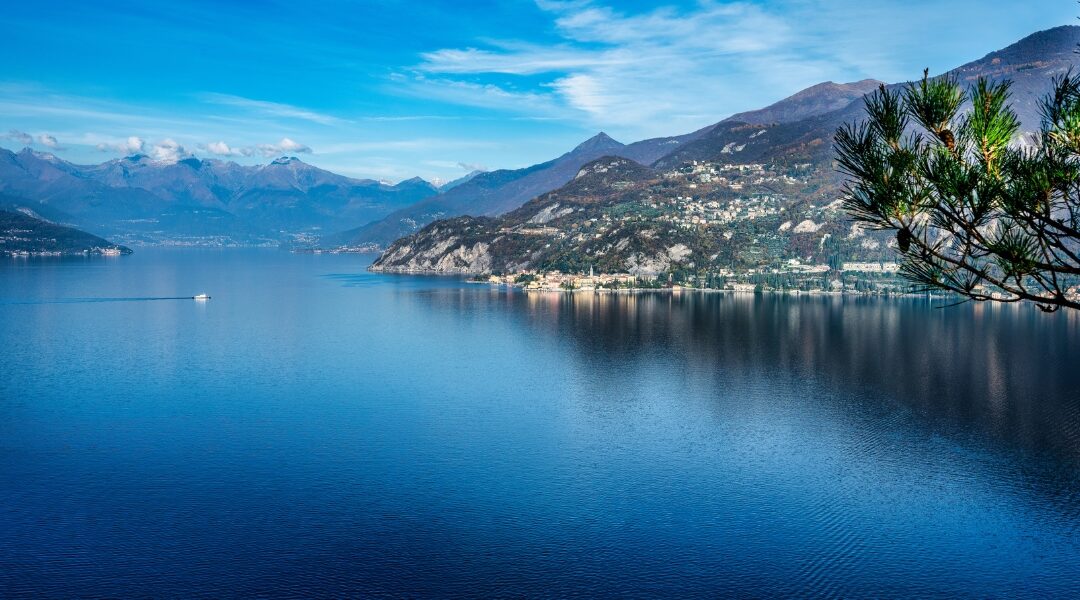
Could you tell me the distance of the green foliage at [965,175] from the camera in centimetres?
760

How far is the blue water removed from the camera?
80.5 ft

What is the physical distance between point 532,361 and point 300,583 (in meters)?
39.3

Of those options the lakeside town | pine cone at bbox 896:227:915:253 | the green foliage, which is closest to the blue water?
the green foliage

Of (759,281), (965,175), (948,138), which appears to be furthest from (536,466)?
(759,281)

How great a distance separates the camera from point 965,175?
787cm

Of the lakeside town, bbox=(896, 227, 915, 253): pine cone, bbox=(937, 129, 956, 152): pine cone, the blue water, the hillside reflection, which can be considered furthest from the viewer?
the lakeside town

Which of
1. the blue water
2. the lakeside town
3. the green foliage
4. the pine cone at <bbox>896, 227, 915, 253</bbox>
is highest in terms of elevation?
the green foliage

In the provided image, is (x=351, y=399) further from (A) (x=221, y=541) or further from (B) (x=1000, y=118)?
(B) (x=1000, y=118)

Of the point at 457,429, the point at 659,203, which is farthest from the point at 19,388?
the point at 659,203

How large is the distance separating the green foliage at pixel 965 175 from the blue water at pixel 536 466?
18.4 m

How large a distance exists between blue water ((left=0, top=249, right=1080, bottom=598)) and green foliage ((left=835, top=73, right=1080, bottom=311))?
1839cm

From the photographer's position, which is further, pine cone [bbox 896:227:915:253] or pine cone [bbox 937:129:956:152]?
pine cone [bbox 937:129:956:152]

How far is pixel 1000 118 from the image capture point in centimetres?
761

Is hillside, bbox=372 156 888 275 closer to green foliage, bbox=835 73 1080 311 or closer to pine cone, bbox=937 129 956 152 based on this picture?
green foliage, bbox=835 73 1080 311
